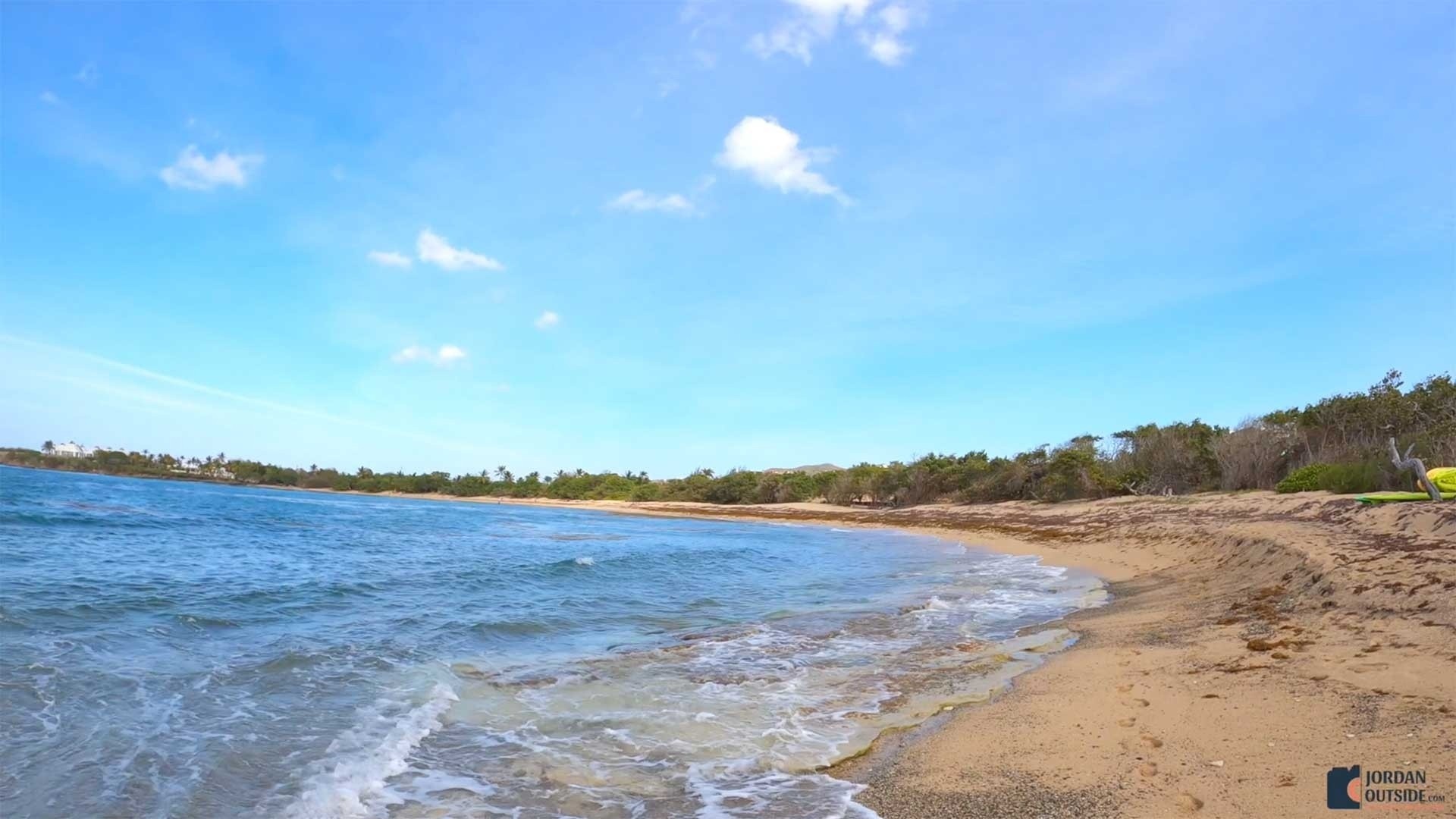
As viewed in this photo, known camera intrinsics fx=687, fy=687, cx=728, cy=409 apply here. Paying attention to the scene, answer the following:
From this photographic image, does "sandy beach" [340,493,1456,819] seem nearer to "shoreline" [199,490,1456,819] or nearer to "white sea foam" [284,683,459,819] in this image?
"shoreline" [199,490,1456,819]

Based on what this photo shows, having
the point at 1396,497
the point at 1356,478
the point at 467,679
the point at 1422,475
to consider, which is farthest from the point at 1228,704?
the point at 1356,478

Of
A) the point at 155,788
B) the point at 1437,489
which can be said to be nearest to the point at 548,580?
the point at 155,788

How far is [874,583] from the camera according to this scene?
16.4 metres

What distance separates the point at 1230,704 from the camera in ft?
17.6

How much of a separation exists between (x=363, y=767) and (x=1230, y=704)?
6.85m

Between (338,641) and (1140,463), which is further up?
(1140,463)

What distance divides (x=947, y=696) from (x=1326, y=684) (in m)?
2.98

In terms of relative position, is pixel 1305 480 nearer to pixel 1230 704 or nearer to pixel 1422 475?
pixel 1422 475

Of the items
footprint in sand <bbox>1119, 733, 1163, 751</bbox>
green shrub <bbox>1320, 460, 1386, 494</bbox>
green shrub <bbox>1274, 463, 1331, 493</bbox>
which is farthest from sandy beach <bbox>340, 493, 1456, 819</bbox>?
green shrub <bbox>1274, 463, 1331, 493</bbox>

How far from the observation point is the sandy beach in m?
4.09

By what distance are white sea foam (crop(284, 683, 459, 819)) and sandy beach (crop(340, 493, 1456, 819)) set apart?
3508 mm

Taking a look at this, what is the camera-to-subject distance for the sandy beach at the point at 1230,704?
409cm

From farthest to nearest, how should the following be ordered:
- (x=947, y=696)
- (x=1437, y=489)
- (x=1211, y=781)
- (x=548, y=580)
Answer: (x=548, y=580), (x=1437, y=489), (x=947, y=696), (x=1211, y=781)

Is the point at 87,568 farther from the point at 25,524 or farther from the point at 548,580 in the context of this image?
the point at 25,524
